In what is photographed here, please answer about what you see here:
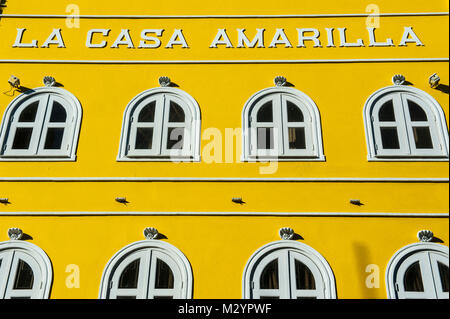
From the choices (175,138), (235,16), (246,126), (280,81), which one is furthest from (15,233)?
(235,16)

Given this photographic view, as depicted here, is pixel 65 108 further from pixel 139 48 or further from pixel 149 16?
pixel 149 16

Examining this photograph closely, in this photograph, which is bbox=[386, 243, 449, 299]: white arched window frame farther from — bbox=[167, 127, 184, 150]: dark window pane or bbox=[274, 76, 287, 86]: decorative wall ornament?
bbox=[167, 127, 184, 150]: dark window pane

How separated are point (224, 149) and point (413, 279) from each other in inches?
156

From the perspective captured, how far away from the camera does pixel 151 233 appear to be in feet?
26.1

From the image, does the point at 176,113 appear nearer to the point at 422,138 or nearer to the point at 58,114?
the point at 58,114

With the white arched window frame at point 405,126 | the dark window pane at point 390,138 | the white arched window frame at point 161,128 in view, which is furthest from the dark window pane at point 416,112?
the white arched window frame at point 161,128

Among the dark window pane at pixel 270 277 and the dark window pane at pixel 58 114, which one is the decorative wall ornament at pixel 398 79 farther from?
the dark window pane at pixel 58 114

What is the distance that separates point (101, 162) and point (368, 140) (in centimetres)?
505

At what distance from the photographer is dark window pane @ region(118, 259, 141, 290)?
25.3 feet

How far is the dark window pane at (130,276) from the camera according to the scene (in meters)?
7.70

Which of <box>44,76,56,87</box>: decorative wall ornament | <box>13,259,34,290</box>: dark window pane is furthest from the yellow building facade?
<box>44,76,56,87</box>: decorative wall ornament

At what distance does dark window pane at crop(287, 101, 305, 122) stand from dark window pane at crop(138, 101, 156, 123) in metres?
2.72

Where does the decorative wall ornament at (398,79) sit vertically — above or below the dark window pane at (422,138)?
above

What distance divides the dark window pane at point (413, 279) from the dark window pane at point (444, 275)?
0.34m
